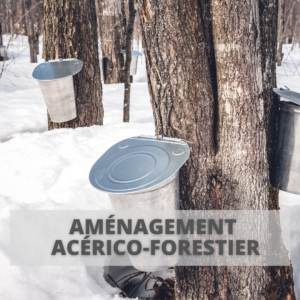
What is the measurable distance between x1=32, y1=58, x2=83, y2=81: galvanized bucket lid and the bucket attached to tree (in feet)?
5.55

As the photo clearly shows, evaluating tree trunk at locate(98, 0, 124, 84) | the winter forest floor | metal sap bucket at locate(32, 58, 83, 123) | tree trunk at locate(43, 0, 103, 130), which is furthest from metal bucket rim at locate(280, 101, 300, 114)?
tree trunk at locate(98, 0, 124, 84)

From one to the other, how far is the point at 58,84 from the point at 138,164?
185cm

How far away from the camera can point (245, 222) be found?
1.32 metres

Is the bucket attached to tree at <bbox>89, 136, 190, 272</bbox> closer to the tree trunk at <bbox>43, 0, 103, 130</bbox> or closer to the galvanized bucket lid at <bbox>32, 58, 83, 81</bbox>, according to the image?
the galvanized bucket lid at <bbox>32, 58, 83, 81</bbox>

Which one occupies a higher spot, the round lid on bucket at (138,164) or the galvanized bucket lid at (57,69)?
the galvanized bucket lid at (57,69)

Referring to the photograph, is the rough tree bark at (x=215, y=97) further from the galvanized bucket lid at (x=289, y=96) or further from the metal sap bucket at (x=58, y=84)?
the metal sap bucket at (x=58, y=84)

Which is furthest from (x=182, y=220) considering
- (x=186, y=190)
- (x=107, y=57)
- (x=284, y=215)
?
(x=107, y=57)

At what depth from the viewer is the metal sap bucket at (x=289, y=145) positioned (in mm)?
1335

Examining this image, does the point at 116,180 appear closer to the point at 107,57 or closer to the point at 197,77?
the point at 197,77

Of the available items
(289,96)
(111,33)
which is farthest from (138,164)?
(111,33)

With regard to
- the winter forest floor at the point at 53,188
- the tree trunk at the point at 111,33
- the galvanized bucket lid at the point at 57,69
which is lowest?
the winter forest floor at the point at 53,188

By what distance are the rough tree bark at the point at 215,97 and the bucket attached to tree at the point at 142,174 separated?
0.48ft

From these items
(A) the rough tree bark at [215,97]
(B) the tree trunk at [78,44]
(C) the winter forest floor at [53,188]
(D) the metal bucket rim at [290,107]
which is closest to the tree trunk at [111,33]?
(C) the winter forest floor at [53,188]

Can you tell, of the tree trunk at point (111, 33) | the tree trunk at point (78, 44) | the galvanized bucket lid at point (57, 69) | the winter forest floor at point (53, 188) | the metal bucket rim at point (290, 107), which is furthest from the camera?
the tree trunk at point (111, 33)
